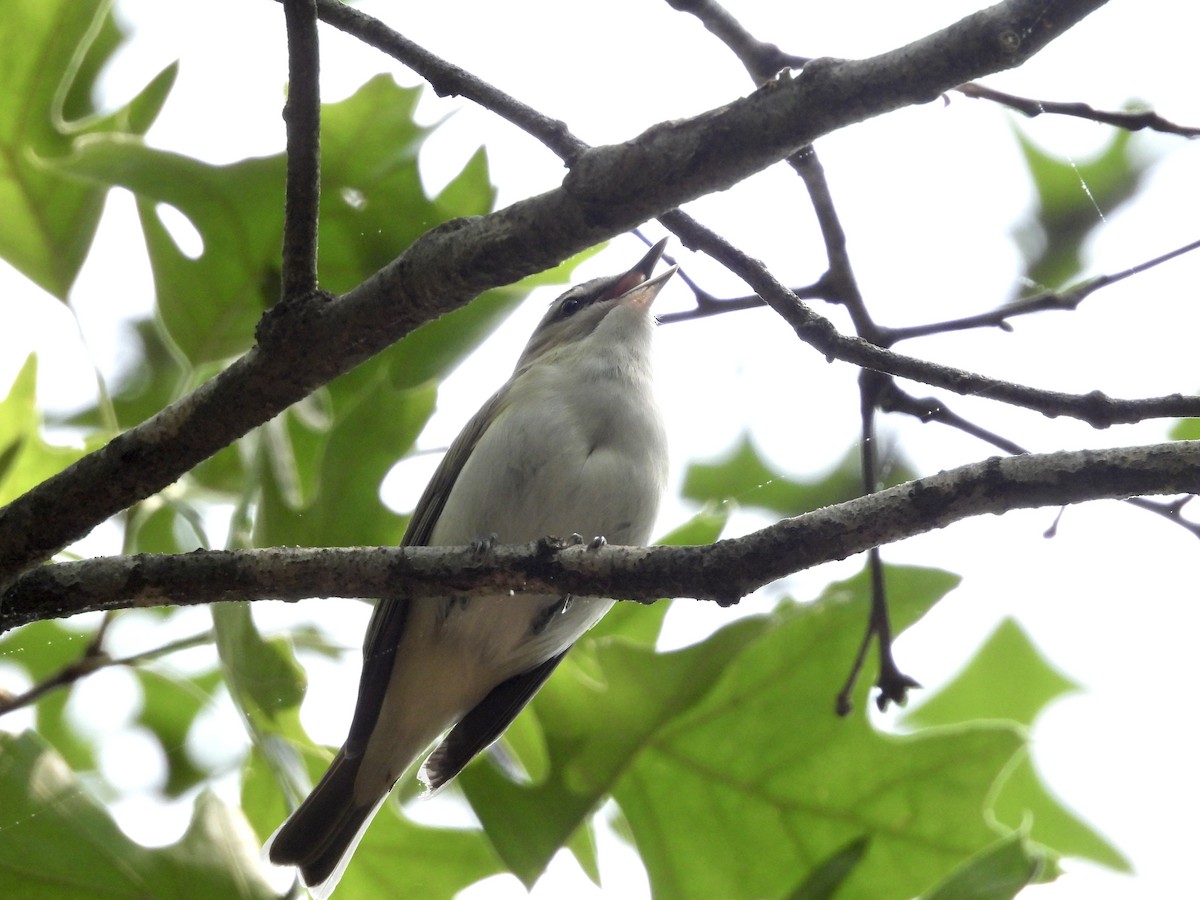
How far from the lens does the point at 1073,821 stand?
4270 millimetres

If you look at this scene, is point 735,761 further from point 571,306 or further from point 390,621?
point 571,306

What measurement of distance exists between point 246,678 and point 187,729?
5.03 ft

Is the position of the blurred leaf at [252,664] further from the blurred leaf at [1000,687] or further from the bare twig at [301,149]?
the blurred leaf at [1000,687]

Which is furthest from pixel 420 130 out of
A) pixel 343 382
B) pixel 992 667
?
pixel 992 667

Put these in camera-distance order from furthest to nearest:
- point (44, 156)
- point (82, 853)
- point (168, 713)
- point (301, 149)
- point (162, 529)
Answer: point (168, 713) → point (44, 156) → point (162, 529) → point (82, 853) → point (301, 149)

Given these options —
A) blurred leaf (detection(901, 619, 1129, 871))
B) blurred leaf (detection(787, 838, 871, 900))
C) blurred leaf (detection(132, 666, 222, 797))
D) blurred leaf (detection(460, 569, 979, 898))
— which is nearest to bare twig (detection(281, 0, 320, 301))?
blurred leaf (detection(460, 569, 979, 898))

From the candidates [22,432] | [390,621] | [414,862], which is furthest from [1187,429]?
[22,432]

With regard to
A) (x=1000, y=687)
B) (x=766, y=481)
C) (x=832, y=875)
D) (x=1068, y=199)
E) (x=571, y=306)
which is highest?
(x=1068, y=199)

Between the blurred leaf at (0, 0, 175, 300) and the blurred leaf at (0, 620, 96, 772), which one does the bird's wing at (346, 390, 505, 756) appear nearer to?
the blurred leaf at (0, 620, 96, 772)

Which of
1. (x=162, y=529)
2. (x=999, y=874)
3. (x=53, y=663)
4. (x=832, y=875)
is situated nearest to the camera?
(x=999, y=874)

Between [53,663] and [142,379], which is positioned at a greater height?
[142,379]

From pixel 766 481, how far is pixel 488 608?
1.52 metres

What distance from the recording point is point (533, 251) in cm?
204

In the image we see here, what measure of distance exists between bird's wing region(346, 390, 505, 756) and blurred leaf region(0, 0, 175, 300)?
1355 mm
